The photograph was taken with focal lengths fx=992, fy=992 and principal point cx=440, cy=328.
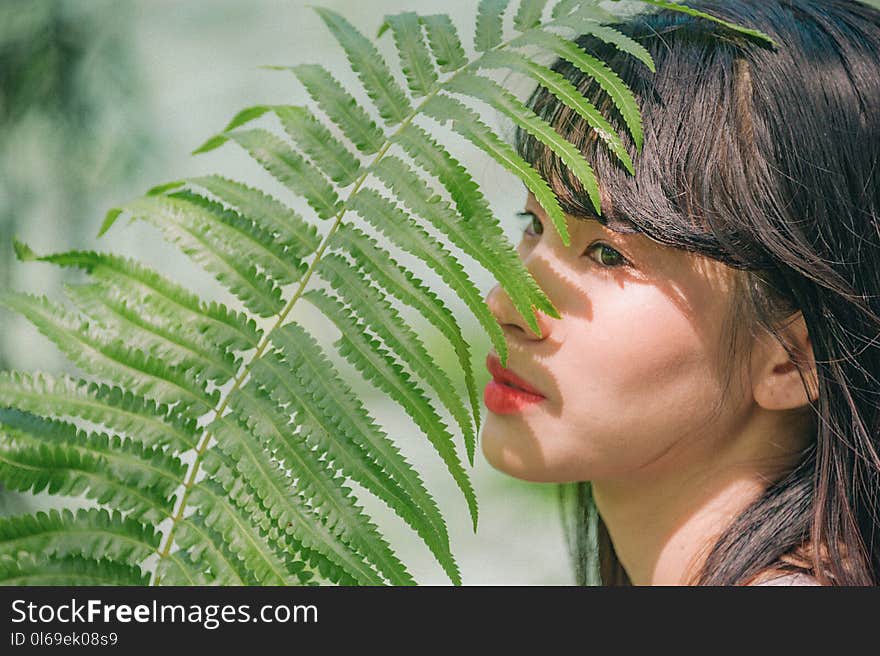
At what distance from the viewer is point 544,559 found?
2.95m

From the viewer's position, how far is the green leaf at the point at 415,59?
3.20ft

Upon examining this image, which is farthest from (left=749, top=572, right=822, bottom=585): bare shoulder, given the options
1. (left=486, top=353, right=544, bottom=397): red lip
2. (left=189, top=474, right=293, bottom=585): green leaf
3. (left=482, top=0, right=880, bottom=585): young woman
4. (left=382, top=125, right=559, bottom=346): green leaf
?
(left=189, top=474, right=293, bottom=585): green leaf

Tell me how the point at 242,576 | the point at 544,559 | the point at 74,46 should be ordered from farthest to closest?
the point at 544,559 < the point at 74,46 < the point at 242,576

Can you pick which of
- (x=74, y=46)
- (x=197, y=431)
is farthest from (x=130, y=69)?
(x=197, y=431)

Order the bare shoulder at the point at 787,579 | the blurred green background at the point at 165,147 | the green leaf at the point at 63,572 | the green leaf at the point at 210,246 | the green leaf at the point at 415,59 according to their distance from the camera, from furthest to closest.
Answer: the blurred green background at the point at 165,147, the bare shoulder at the point at 787,579, the green leaf at the point at 415,59, the green leaf at the point at 210,246, the green leaf at the point at 63,572

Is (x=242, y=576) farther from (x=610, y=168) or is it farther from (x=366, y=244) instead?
(x=610, y=168)

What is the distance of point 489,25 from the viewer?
3.31ft

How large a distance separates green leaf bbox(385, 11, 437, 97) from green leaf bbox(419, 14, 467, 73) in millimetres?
10

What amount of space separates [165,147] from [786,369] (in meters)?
1.80

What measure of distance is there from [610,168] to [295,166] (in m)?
0.35

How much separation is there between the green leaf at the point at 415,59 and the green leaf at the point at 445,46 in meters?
0.01

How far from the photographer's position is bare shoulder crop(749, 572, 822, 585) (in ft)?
3.53

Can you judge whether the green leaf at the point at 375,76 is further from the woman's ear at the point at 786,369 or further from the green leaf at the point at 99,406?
the woman's ear at the point at 786,369

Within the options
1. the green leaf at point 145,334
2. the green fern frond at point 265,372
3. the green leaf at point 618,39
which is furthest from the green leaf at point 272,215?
the green leaf at point 618,39
